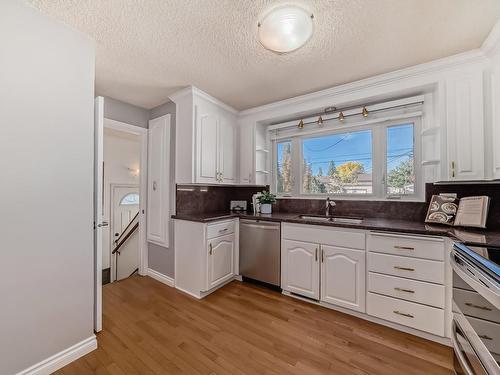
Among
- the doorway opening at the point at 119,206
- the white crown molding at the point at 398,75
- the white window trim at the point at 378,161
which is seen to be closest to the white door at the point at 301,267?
the white window trim at the point at 378,161

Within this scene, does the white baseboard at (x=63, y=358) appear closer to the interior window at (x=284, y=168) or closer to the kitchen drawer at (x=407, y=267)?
the kitchen drawer at (x=407, y=267)

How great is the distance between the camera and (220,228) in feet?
8.21

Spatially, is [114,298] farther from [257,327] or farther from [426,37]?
[426,37]

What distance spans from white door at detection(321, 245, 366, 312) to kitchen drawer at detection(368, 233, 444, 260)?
6.4 inches

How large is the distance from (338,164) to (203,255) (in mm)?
2068

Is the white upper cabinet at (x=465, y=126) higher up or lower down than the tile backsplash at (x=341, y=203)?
higher up

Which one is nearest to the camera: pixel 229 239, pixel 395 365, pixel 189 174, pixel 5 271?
pixel 5 271

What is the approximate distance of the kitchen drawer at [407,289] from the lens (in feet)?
5.31

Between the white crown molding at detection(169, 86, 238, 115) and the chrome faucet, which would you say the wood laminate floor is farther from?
the white crown molding at detection(169, 86, 238, 115)

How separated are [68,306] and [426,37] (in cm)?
334

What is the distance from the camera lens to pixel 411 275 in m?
1.71

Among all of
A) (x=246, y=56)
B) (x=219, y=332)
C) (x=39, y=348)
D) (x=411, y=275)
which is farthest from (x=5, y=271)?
(x=411, y=275)

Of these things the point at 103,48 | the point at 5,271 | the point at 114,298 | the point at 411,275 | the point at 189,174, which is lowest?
the point at 114,298

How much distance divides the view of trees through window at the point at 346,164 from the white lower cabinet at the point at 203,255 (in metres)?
1.20
